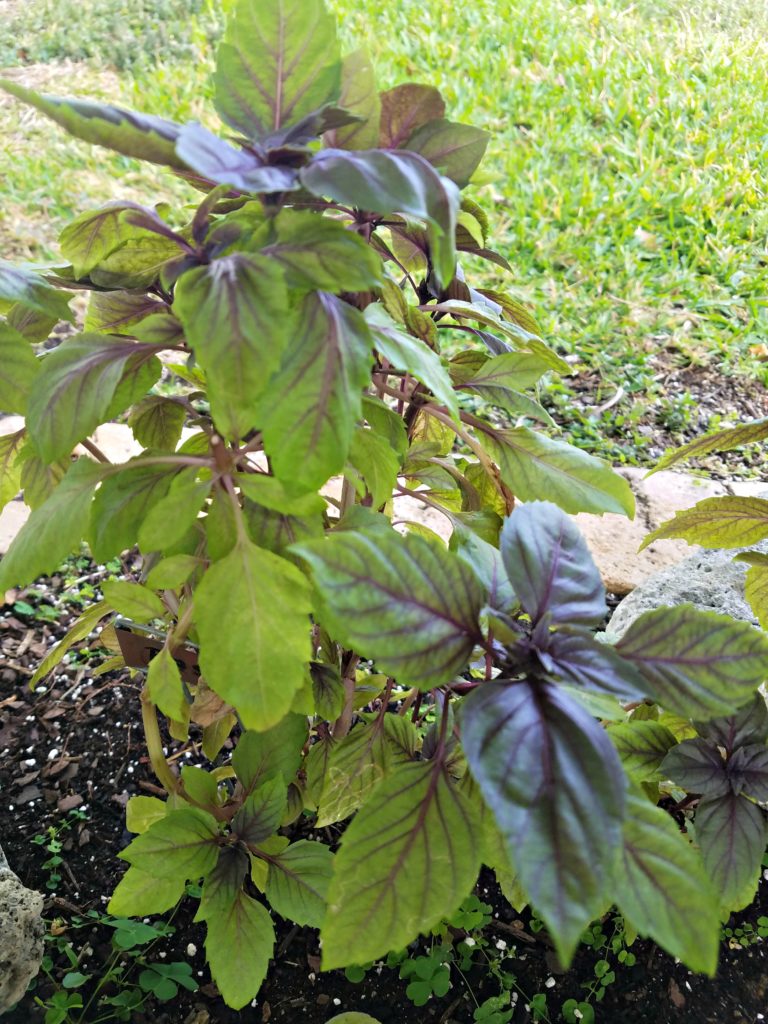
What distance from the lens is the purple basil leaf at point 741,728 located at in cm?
130

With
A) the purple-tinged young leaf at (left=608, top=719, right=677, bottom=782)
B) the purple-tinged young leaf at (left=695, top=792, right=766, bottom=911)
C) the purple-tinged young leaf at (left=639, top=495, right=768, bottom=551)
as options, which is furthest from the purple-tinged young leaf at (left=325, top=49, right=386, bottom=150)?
the purple-tinged young leaf at (left=695, top=792, right=766, bottom=911)

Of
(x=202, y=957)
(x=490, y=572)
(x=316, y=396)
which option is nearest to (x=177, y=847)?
(x=202, y=957)

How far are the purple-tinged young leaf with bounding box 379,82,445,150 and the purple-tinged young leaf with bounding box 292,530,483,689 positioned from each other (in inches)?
21.3

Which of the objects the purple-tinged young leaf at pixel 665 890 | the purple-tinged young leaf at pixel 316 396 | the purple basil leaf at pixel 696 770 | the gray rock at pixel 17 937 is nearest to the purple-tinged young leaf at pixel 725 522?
the purple basil leaf at pixel 696 770

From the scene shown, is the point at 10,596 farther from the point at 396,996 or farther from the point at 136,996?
the point at 396,996

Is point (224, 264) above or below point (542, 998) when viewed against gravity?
above

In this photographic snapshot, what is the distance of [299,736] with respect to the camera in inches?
55.9

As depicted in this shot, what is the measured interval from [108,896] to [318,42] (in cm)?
152

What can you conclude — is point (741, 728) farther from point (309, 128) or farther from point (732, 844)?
point (309, 128)

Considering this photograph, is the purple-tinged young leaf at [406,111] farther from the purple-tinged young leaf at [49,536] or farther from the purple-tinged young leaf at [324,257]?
the purple-tinged young leaf at [49,536]

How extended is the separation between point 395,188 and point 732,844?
962 mm

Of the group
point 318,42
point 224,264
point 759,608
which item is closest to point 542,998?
point 759,608

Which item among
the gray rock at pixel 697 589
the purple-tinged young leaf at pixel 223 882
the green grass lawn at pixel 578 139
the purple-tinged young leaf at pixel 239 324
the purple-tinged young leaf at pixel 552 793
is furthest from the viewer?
the green grass lawn at pixel 578 139

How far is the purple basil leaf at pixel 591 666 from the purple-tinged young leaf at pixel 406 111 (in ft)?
2.13
